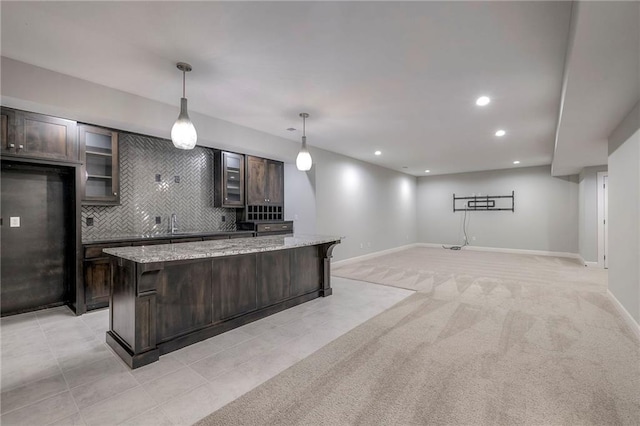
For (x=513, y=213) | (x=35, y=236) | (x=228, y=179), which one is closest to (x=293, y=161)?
(x=228, y=179)

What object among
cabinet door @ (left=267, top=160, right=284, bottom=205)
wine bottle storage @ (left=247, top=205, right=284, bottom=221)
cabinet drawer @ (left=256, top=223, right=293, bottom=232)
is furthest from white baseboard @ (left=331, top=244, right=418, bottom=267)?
cabinet door @ (left=267, top=160, right=284, bottom=205)

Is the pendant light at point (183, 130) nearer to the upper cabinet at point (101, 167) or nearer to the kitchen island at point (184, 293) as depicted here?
the kitchen island at point (184, 293)

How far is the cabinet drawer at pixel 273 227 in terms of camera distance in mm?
5492

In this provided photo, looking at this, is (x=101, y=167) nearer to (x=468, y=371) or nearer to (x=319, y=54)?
(x=319, y=54)

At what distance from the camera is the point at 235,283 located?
3.12 meters

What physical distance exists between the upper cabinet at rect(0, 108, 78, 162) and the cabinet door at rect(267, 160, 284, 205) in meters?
3.11

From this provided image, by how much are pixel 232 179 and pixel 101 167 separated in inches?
77.3

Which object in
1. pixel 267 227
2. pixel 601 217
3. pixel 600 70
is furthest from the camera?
pixel 601 217

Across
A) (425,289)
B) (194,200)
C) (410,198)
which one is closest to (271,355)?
(425,289)

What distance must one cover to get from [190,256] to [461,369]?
7.82 ft

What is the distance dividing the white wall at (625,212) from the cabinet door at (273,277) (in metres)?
3.72

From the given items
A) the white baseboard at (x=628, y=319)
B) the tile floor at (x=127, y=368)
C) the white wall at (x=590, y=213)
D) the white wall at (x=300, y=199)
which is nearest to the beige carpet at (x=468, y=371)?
the white baseboard at (x=628, y=319)

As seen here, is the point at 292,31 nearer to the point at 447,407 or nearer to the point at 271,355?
the point at 271,355

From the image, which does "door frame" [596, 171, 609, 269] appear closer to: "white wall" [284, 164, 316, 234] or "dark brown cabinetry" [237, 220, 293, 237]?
"white wall" [284, 164, 316, 234]
